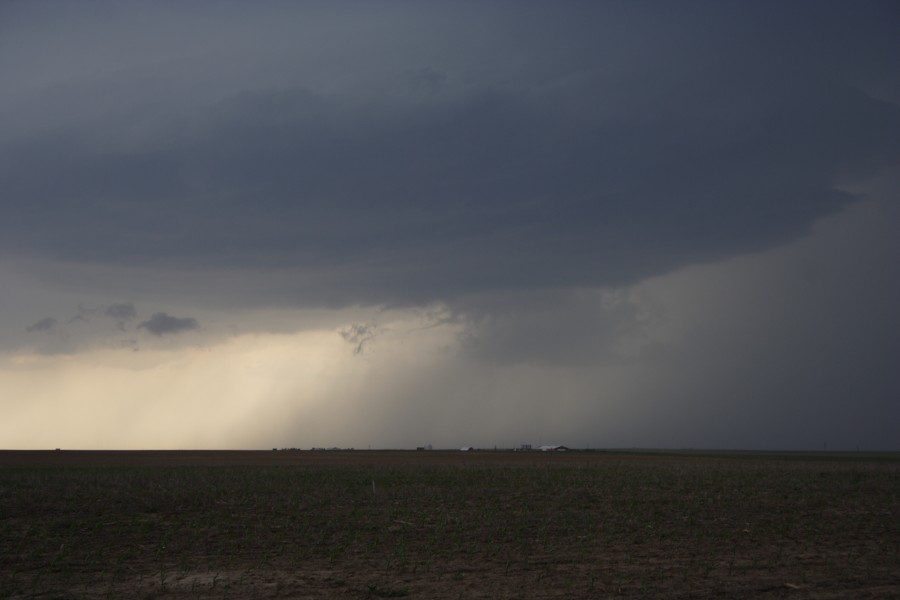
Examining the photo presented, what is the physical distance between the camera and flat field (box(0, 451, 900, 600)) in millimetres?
18969

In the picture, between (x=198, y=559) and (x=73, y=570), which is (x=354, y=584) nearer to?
(x=198, y=559)

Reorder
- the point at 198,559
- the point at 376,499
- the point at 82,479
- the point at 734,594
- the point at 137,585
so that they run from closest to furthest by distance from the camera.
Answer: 1. the point at 734,594
2. the point at 137,585
3. the point at 198,559
4. the point at 376,499
5. the point at 82,479

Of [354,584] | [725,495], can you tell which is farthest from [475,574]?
[725,495]

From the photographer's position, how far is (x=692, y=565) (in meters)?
21.7

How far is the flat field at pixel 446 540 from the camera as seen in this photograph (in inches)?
747

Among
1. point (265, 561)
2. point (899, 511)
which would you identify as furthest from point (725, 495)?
point (265, 561)

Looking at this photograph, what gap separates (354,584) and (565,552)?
304 inches

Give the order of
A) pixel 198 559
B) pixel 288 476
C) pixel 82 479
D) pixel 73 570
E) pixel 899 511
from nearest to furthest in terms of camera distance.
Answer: pixel 73 570 < pixel 198 559 < pixel 899 511 < pixel 82 479 < pixel 288 476

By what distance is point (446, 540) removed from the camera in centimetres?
2623

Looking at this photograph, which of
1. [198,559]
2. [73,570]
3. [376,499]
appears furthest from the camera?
[376,499]

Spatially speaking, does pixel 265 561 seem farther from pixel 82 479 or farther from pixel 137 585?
pixel 82 479

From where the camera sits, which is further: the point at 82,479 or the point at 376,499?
the point at 82,479

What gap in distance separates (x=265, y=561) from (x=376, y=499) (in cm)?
1527

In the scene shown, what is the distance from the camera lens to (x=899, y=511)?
3512cm
